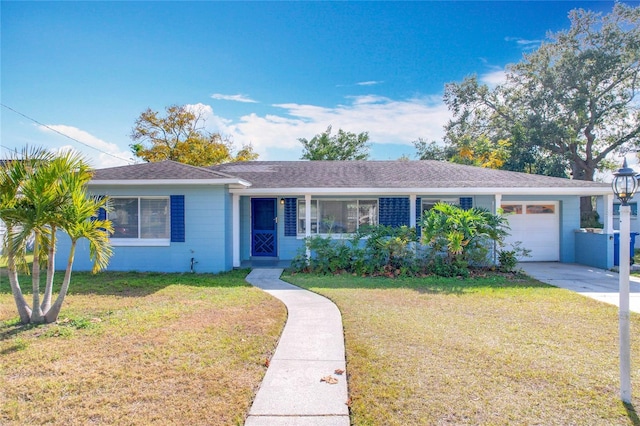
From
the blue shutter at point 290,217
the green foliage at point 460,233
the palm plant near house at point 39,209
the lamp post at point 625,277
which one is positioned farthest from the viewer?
the blue shutter at point 290,217

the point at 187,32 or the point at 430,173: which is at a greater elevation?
the point at 187,32

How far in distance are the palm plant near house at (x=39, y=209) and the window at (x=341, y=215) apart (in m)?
7.17

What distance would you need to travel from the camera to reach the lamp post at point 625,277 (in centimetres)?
310

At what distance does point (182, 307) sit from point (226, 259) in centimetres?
378

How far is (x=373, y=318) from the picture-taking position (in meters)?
5.52

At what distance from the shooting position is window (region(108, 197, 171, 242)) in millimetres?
9852

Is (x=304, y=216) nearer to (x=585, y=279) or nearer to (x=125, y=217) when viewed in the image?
(x=125, y=217)

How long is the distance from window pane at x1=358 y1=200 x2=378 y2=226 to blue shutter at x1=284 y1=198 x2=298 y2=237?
2.18m

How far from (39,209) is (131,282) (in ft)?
13.2

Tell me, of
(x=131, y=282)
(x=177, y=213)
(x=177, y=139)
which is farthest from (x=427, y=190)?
(x=177, y=139)

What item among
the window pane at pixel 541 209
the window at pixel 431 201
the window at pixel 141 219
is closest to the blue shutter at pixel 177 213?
the window at pixel 141 219

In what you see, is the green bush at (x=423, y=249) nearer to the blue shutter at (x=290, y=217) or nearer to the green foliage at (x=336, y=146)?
the blue shutter at (x=290, y=217)

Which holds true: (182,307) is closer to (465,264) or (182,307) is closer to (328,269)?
(328,269)

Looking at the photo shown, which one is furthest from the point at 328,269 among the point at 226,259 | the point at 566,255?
the point at 566,255
